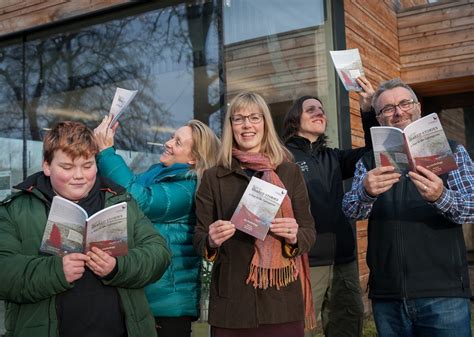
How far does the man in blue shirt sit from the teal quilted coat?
78 cm

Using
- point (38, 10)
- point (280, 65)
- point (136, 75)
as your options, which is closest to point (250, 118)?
point (280, 65)

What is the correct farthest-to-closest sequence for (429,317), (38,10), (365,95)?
(38,10) < (365,95) < (429,317)

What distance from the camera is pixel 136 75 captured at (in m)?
5.27

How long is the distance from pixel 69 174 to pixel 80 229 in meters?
0.25

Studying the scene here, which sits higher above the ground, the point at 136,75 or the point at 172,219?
the point at 136,75

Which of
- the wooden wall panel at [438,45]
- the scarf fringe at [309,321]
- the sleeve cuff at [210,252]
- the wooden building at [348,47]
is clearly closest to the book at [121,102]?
the sleeve cuff at [210,252]

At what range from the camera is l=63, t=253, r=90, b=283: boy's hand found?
1.79 metres

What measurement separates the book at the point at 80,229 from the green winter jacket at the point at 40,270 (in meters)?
0.07

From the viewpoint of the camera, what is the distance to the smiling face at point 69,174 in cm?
193

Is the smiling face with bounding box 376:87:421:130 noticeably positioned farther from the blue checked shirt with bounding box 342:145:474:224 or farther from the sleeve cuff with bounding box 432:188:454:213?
the sleeve cuff with bounding box 432:188:454:213

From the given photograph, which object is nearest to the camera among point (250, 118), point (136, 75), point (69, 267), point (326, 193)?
point (69, 267)

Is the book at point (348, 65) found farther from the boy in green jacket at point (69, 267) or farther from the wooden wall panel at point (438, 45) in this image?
the wooden wall panel at point (438, 45)

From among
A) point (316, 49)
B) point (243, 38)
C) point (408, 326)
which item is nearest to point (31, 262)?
point (408, 326)

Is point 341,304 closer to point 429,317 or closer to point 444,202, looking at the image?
point 429,317
